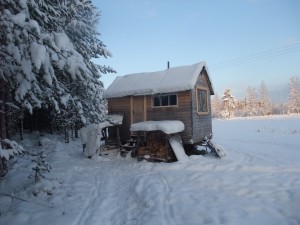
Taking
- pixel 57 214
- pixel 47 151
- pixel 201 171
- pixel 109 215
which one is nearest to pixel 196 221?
pixel 109 215

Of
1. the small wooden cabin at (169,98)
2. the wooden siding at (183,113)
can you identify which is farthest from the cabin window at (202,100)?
the wooden siding at (183,113)

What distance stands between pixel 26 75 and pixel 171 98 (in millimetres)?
11067

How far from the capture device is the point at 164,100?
51.1 ft

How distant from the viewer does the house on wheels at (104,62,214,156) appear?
14.7 m

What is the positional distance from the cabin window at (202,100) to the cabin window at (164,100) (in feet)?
4.85

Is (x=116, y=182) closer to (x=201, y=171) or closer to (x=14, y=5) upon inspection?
(x=201, y=171)

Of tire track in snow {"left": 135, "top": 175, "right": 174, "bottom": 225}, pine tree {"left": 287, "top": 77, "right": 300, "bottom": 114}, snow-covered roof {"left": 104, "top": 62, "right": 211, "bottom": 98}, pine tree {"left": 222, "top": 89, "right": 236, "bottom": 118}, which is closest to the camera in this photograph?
tire track in snow {"left": 135, "top": 175, "right": 174, "bottom": 225}

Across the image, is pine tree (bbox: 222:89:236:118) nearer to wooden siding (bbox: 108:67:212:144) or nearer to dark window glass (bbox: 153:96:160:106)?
wooden siding (bbox: 108:67:212:144)

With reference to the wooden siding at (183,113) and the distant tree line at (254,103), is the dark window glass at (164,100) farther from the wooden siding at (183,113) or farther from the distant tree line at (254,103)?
the distant tree line at (254,103)

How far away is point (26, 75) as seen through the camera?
15.7 ft

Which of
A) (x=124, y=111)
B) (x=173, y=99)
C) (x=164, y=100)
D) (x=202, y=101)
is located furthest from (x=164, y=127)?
(x=124, y=111)

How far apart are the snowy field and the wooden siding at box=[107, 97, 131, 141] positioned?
3.93 metres

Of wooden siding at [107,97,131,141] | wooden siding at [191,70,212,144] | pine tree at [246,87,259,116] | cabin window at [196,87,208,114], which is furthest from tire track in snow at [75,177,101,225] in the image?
pine tree at [246,87,259,116]

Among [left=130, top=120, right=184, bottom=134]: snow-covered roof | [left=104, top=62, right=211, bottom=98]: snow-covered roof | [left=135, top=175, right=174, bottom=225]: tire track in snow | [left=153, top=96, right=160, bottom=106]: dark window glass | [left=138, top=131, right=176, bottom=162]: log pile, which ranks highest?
[left=104, top=62, right=211, bottom=98]: snow-covered roof
